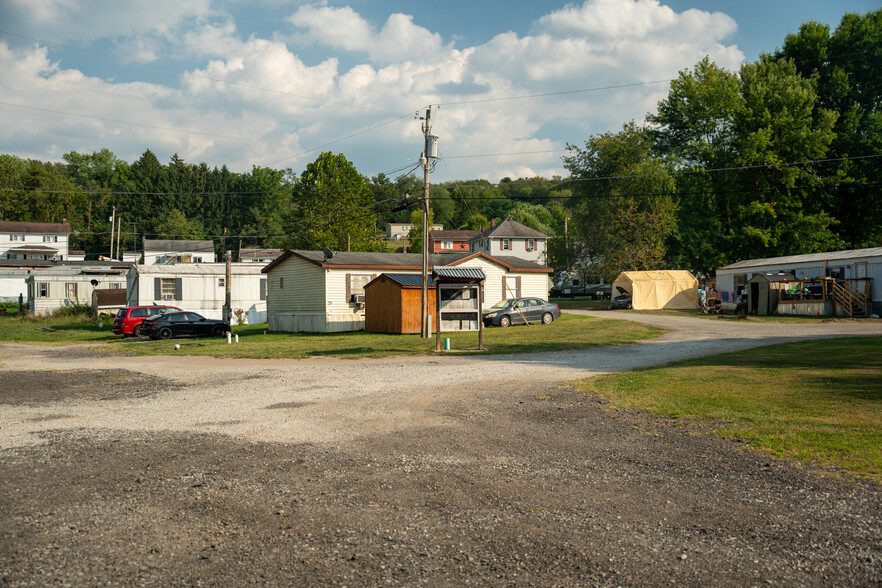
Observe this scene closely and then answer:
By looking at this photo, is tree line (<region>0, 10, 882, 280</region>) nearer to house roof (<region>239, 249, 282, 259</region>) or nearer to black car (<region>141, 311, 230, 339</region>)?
black car (<region>141, 311, 230, 339</region>)

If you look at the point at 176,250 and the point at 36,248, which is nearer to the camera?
the point at 176,250

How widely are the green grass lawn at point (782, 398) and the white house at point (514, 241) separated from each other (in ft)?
203

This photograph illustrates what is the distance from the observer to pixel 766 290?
39.2m

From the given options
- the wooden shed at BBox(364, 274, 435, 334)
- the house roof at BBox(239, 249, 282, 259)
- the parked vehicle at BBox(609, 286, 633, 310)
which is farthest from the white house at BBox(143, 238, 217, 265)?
the parked vehicle at BBox(609, 286, 633, 310)

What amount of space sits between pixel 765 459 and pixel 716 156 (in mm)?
51651

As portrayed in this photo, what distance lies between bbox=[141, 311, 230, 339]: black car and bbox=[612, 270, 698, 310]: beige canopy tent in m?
29.0

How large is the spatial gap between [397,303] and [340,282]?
450cm

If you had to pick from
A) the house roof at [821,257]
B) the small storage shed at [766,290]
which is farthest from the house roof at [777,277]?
the house roof at [821,257]

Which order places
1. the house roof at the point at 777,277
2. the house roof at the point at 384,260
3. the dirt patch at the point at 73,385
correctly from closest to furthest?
the dirt patch at the point at 73,385, the house roof at the point at 384,260, the house roof at the point at 777,277

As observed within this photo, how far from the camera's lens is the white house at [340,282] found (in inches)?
1286

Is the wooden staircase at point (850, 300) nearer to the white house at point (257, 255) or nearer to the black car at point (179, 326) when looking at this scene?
the black car at point (179, 326)

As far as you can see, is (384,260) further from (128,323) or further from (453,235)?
(453,235)

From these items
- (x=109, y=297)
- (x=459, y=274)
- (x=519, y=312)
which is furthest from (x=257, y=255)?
(x=459, y=274)

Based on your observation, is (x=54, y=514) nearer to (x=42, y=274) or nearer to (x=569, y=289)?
(x=42, y=274)
